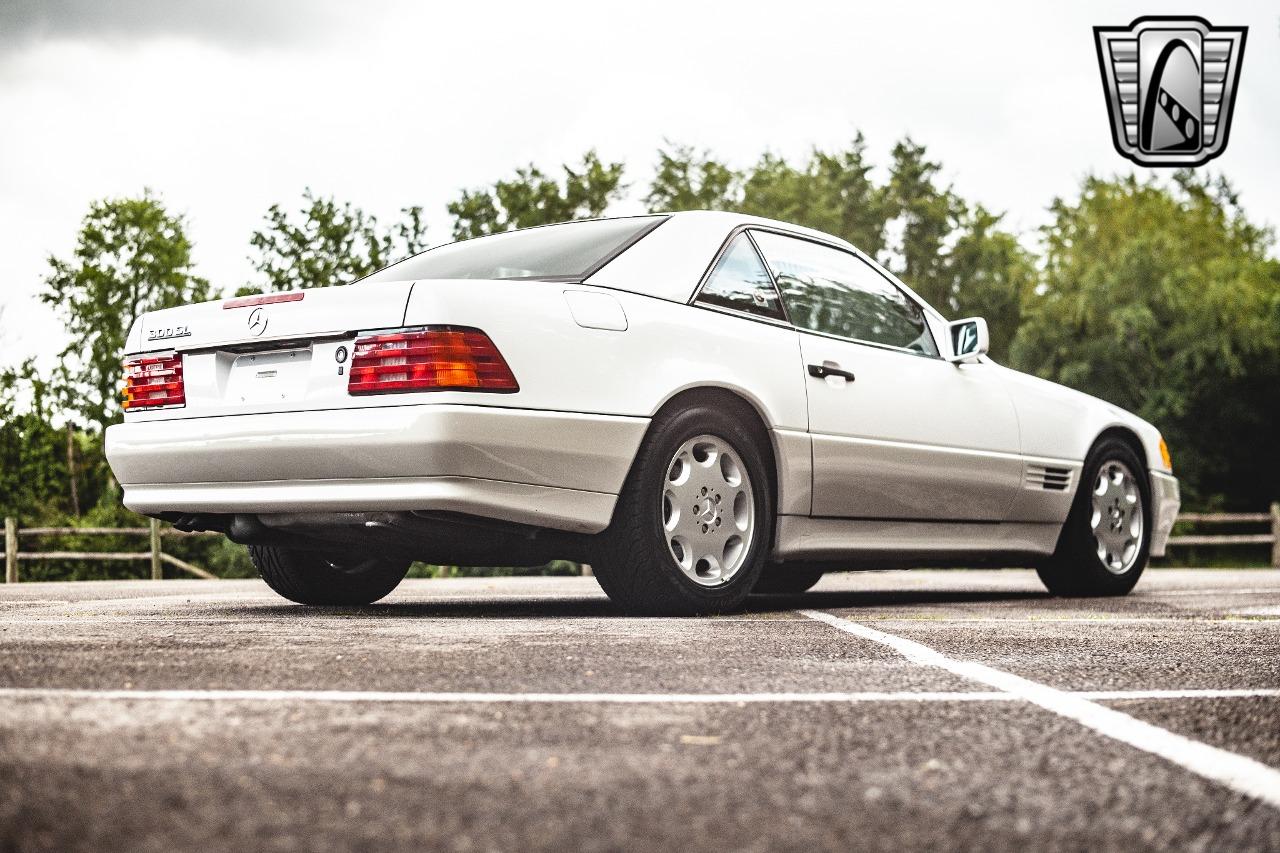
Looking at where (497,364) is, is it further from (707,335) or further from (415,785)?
(415,785)

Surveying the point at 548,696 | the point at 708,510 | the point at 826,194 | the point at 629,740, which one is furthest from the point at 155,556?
the point at 826,194

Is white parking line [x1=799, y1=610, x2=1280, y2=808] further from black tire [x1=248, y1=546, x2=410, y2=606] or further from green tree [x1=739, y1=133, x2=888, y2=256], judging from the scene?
green tree [x1=739, y1=133, x2=888, y2=256]

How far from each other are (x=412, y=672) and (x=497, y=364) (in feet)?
5.06

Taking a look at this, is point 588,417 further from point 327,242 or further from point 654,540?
point 327,242

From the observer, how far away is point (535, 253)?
18.9ft

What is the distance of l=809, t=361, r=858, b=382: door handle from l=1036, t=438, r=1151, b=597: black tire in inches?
78.0

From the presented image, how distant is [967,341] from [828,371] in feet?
3.83

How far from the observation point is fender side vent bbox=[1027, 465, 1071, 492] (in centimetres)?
711

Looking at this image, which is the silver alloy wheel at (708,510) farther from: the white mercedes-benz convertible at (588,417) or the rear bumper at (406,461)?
the rear bumper at (406,461)

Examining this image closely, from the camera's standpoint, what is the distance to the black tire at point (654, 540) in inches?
206

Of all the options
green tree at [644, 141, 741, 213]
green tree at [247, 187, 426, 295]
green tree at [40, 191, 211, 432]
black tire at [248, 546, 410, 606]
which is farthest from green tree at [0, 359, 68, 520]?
black tire at [248, 546, 410, 606]

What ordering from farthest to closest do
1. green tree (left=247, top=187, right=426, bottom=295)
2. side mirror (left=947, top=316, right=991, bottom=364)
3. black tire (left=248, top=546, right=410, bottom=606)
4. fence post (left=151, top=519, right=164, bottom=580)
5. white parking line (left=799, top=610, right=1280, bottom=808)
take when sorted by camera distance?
green tree (left=247, top=187, right=426, bottom=295) → fence post (left=151, top=519, right=164, bottom=580) → side mirror (left=947, top=316, right=991, bottom=364) → black tire (left=248, top=546, right=410, bottom=606) → white parking line (left=799, top=610, right=1280, bottom=808)

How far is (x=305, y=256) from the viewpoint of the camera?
33219mm

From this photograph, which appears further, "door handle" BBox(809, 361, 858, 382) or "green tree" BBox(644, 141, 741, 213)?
"green tree" BBox(644, 141, 741, 213)
